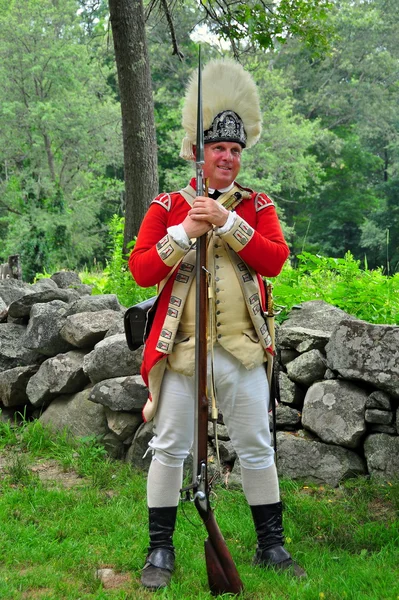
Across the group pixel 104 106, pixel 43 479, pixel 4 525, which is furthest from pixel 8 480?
pixel 104 106

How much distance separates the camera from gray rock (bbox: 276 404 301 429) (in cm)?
502

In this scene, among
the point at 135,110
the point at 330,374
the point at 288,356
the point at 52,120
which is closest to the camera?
the point at 330,374

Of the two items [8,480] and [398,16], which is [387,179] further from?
[8,480]

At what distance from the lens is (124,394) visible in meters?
5.30

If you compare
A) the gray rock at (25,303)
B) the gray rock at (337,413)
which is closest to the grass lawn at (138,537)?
the gray rock at (337,413)

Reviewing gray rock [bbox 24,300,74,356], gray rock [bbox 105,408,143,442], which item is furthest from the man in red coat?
gray rock [bbox 24,300,74,356]

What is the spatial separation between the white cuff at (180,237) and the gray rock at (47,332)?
10.5ft

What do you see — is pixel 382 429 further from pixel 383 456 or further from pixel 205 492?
pixel 205 492

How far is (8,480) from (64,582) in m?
1.54

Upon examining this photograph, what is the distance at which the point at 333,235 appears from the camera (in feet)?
129

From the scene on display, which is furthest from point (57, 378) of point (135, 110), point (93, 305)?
point (135, 110)

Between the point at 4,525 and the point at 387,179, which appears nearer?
the point at 4,525

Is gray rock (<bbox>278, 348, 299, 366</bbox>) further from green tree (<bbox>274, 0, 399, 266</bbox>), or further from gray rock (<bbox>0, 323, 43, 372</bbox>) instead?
green tree (<bbox>274, 0, 399, 266</bbox>)

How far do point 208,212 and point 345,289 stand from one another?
9.20 ft
